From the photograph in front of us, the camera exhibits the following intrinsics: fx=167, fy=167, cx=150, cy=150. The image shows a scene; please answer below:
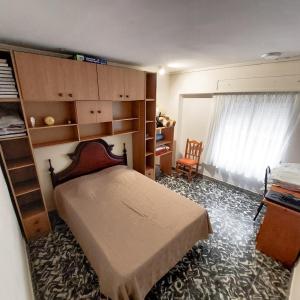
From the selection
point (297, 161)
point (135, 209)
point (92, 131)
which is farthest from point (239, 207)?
point (92, 131)

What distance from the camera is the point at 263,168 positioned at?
3.12 meters

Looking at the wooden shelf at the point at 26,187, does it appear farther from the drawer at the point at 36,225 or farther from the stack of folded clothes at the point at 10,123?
the stack of folded clothes at the point at 10,123

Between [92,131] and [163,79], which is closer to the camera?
[92,131]

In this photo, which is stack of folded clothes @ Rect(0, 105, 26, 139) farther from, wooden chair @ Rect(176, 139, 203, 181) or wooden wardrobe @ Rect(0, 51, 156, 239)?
wooden chair @ Rect(176, 139, 203, 181)

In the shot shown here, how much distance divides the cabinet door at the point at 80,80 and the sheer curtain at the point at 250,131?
2.45 meters

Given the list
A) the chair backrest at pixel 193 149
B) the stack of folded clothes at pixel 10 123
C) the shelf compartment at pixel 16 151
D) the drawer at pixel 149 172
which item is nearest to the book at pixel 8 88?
the stack of folded clothes at pixel 10 123

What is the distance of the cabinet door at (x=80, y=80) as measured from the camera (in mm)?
2186

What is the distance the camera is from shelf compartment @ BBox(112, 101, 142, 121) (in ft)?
10.4

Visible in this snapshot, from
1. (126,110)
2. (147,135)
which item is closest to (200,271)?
(147,135)

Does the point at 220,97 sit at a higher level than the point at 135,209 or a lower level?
higher

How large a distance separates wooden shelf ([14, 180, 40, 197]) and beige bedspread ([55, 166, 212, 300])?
33cm

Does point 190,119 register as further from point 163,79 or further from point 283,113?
point 283,113

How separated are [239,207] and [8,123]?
3682mm

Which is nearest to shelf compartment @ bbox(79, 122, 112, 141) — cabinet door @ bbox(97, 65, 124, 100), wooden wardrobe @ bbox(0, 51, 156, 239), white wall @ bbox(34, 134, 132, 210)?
wooden wardrobe @ bbox(0, 51, 156, 239)
